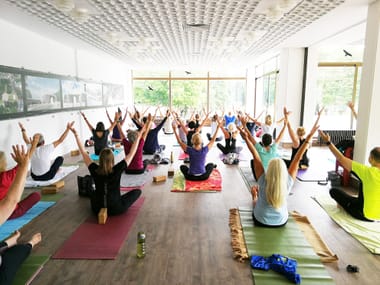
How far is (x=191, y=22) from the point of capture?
4.97 meters

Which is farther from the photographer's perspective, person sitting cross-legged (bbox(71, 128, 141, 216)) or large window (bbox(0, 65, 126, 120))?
large window (bbox(0, 65, 126, 120))

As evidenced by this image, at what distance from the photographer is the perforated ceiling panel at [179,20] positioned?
13.2 ft

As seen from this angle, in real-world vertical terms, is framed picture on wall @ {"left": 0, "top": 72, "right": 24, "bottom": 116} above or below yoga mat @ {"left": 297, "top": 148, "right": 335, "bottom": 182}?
above

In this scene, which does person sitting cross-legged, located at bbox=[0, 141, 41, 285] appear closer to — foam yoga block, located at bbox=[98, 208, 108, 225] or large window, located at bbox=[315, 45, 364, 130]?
foam yoga block, located at bbox=[98, 208, 108, 225]

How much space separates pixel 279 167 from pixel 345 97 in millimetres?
7884

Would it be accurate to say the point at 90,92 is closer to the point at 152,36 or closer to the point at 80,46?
the point at 80,46

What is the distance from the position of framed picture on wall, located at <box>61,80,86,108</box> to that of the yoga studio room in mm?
52

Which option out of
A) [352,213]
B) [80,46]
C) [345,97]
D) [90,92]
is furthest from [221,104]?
[352,213]

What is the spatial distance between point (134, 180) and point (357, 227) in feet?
11.2

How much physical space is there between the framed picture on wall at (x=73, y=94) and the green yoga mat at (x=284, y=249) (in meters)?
5.83

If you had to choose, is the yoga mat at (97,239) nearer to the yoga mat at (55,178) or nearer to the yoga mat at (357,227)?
the yoga mat at (55,178)

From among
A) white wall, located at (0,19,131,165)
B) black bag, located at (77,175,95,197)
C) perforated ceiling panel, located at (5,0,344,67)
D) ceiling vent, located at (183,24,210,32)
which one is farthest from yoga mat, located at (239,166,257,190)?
white wall, located at (0,19,131,165)

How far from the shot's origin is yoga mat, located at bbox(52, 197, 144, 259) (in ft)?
8.57

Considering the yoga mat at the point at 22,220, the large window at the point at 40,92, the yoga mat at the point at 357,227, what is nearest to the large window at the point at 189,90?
the large window at the point at 40,92
